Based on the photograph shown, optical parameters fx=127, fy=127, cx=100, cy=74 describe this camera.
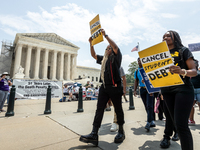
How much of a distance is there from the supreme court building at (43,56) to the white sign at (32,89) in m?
30.6

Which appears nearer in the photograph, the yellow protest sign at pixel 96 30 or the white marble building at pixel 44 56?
the yellow protest sign at pixel 96 30

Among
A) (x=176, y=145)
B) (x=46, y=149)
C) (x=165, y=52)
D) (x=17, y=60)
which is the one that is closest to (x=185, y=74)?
(x=165, y=52)

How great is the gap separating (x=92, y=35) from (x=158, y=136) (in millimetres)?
2731

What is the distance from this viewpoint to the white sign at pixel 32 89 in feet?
30.2

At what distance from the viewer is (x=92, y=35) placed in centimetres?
311

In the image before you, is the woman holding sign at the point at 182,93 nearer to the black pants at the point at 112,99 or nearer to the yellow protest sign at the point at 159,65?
the yellow protest sign at the point at 159,65

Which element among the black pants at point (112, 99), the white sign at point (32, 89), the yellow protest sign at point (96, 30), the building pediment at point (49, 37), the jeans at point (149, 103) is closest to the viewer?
the black pants at point (112, 99)

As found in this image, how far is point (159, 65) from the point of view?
193cm

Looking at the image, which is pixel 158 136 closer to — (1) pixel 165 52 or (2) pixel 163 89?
(2) pixel 163 89

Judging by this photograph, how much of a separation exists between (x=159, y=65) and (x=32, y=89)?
1002cm

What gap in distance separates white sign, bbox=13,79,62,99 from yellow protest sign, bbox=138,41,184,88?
31.8 ft

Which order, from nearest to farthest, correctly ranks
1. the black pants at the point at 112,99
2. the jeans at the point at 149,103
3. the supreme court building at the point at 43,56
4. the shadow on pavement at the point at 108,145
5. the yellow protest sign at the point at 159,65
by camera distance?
the yellow protest sign at the point at 159,65 < the shadow on pavement at the point at 108,145 < the black pants at the point at 112,99 < the jeans at the point at 149,103 < the supreme court building at the point at 43,56

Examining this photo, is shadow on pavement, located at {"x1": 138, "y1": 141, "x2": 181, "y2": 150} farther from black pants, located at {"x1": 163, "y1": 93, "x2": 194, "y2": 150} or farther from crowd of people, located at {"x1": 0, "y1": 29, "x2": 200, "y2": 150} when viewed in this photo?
black pants, located at {"x1": 163, "y1": 93, "x2": 194, "y2": 150}

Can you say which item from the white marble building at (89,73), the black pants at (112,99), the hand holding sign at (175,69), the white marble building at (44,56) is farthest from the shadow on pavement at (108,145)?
the white marble building at (89,73)
